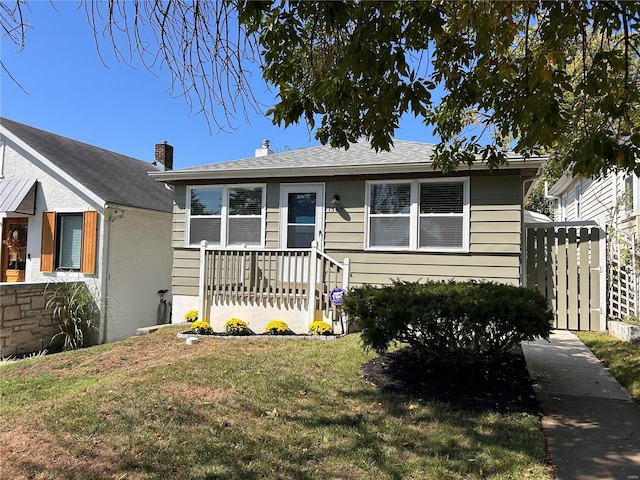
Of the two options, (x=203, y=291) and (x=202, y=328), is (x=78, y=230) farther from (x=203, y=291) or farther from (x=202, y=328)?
(x=202, y=328)

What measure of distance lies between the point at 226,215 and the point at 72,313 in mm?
4418

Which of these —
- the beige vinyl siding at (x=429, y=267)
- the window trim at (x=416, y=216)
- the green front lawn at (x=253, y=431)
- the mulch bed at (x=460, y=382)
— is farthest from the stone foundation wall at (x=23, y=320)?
the mulch bed at (x=460, y=382)

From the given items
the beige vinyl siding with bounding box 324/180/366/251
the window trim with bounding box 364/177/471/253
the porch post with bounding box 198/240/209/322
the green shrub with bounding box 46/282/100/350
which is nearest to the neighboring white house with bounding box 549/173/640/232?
the window trim with bounding box 364/177/471/253

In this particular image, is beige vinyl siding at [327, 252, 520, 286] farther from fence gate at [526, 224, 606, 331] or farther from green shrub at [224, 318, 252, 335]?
green shrub at [224, 318, 252, 335]

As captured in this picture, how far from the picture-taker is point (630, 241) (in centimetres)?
800

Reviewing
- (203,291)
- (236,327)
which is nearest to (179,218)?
(203,291)

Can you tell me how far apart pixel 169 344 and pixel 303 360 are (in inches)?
110

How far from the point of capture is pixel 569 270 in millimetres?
8219

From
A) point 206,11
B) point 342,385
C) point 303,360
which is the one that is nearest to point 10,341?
point 303,360

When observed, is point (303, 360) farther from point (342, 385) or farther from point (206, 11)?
point (206, 11)

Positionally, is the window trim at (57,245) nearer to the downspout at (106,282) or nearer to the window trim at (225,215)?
the downspout at (106,282)

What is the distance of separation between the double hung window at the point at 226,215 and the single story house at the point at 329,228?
24 mm

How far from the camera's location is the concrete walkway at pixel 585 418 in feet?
9.73

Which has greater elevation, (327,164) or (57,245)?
(327,164)
